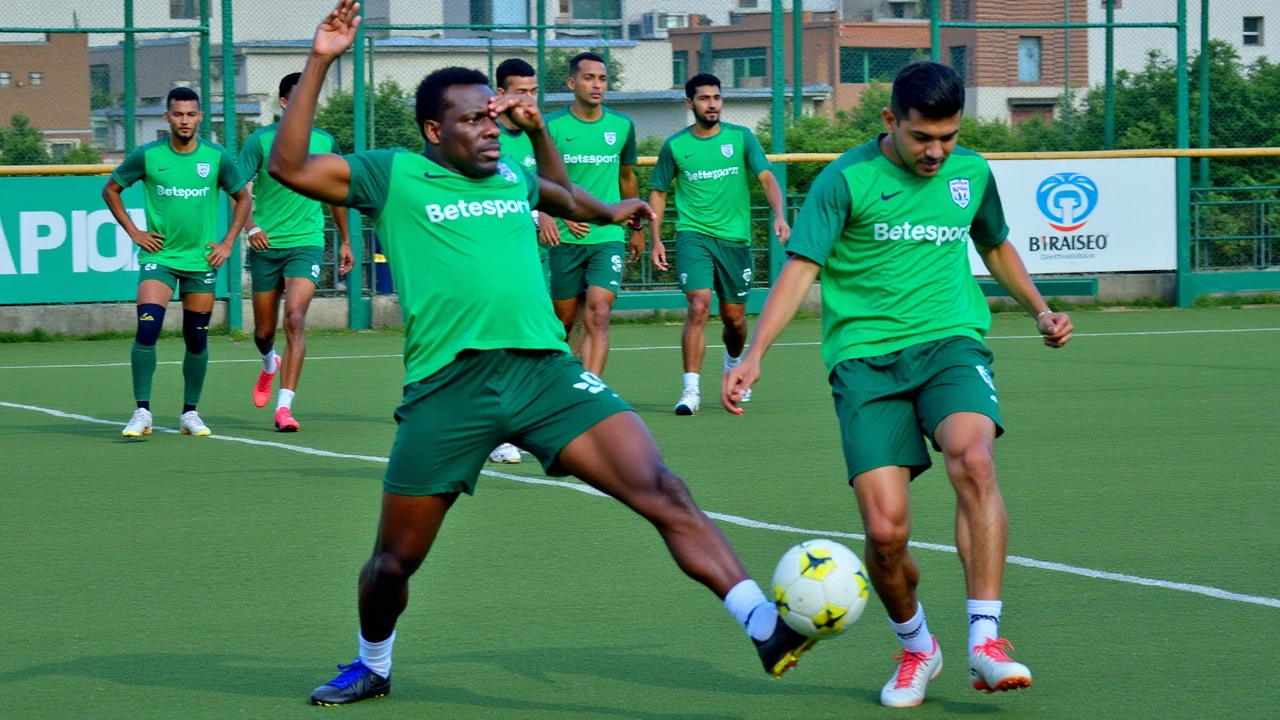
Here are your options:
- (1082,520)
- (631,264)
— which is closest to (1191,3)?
(631,264)

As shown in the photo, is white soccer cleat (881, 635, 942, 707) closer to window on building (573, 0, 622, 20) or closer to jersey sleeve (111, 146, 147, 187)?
jersey sleeve (111, 146, 147, 187)

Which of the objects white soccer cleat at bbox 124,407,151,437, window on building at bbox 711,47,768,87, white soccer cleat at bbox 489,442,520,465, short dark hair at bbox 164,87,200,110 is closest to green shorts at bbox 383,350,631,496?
white soccer cleat at bbox 489,442,520,465

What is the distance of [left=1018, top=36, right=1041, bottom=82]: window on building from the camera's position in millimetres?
28397

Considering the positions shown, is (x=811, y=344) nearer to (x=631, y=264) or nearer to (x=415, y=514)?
(x=631, y=264)

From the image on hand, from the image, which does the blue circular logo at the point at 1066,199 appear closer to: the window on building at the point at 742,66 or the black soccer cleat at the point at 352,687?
the window on building at the point at 742,66

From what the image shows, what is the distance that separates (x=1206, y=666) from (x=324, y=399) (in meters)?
8.83

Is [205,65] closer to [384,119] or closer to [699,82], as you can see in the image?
[384,119]

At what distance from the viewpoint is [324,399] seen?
505 inches

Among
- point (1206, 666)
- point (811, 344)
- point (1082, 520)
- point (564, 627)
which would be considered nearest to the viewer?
point (1206, 666)

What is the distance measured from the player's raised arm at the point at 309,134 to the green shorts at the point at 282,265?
6.92m

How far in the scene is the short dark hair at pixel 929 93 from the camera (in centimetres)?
483

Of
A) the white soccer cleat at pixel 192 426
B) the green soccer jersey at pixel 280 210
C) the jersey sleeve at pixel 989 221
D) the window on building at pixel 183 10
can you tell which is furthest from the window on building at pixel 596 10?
the jersey sleeve at pixel 989 221

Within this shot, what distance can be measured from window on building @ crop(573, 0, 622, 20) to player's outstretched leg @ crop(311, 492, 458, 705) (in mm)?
Result: 16969

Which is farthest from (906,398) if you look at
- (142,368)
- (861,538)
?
(142,368)
